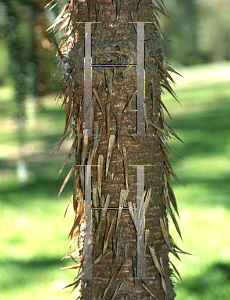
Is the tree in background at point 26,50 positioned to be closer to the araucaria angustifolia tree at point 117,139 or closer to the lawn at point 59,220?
the lawn at point 59,220

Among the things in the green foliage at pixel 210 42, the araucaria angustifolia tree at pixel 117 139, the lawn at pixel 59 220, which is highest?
the green foliage at pixel 210 42

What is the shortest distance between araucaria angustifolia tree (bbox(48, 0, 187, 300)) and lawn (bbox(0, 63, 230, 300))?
1129 millimetres

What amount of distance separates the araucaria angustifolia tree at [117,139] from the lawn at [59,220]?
1.13m

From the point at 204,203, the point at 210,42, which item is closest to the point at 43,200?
the point at 204,203

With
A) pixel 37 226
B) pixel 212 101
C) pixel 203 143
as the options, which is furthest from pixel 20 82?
pixel 212 101

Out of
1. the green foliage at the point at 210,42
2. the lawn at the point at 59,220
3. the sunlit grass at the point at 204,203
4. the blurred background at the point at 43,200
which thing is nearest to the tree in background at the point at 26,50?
the blurred background at the point at 43,200

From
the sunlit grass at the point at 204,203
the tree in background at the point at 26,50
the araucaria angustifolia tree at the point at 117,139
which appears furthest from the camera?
the tree in background at the point at 26,50

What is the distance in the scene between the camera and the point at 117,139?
1.23 meters

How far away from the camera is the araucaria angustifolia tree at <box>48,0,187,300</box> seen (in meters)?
1.22

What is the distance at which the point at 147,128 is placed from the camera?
4.18 feet

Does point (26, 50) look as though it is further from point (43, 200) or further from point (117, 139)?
point (117, 139)

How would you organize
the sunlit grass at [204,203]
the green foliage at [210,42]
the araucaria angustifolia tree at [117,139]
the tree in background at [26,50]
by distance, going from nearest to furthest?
the araucaria angustifolia tree at [117,139], the sunlit grass at [204,203], the tree in background at [26,50], the green foliage at [210,42]

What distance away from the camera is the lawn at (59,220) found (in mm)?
2445

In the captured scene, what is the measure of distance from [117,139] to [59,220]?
2.48 meters
